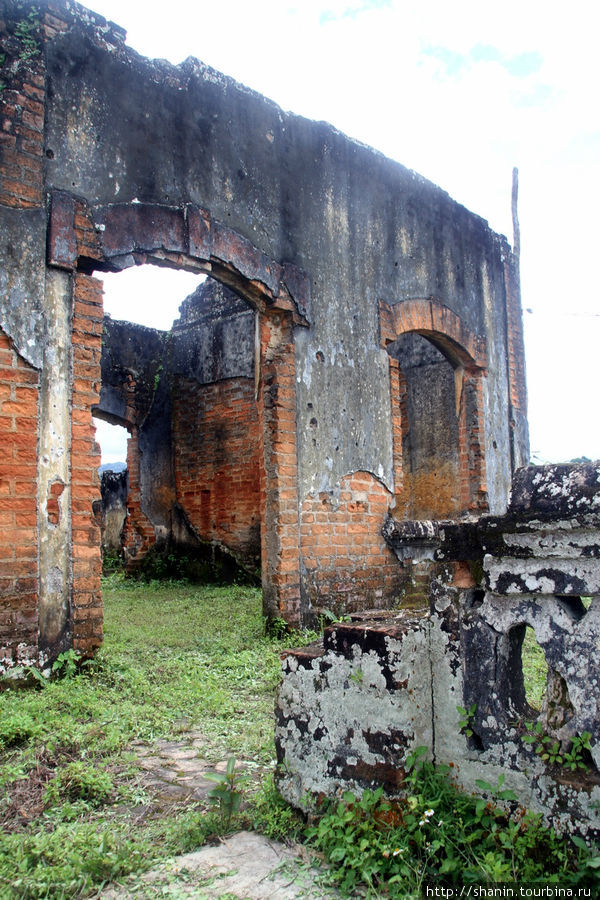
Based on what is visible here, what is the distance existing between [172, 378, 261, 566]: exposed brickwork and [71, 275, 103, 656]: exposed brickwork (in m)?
5.56

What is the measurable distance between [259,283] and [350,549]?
2617 millimetres

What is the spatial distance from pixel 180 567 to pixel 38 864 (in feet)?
29.6

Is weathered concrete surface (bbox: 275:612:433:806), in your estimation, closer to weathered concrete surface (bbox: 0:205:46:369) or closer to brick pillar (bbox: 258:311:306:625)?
weathered concrete surface (bbox: 0:205:46:369)

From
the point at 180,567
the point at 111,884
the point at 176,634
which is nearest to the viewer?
the point at 111,884

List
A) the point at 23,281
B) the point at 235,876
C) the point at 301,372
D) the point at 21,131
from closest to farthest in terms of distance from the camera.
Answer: the point at 235,876 < the point at 23,281 < the point at 21,131 < the point at 301,372

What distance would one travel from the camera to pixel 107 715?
3.70 metres

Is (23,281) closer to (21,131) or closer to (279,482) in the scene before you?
(21,131)

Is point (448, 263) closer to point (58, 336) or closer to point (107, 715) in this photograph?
point (58, 336)

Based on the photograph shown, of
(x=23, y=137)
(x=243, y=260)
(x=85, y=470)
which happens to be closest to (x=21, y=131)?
(x=23, y=137)

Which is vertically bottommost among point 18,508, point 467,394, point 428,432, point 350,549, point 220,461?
point 350,549

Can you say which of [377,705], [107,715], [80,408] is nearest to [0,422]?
[80,408]

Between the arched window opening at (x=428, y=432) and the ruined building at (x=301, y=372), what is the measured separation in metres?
0.03

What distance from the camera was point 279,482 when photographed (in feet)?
19.8

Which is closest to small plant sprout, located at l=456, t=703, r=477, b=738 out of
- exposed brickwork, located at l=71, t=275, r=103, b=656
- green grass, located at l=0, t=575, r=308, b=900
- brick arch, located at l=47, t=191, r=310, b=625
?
green grass, located at l=0, t=575, r=308, b=900
